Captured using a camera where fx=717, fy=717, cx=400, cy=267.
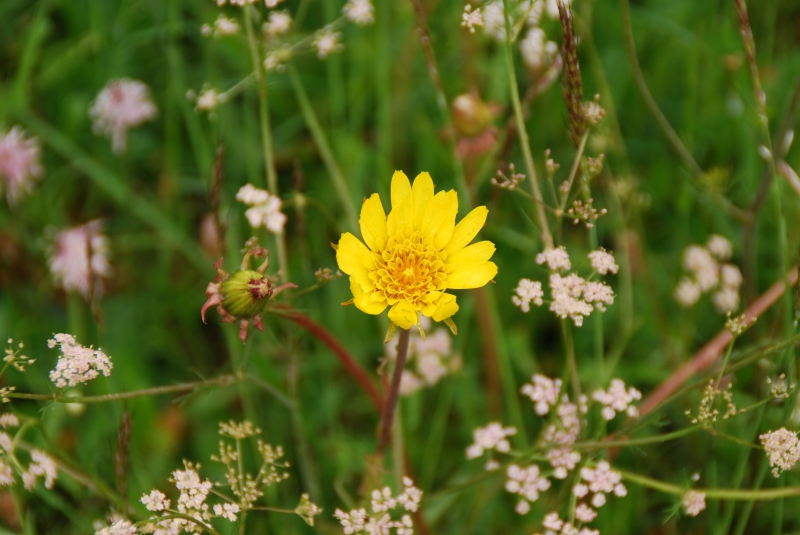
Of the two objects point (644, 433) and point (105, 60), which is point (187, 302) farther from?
point (644, 433)

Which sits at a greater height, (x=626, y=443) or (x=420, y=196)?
(x=420, y=196)

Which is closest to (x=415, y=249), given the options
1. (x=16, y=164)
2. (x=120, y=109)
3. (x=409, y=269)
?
(x=409, y=269)

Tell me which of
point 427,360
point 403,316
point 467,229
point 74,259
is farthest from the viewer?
point 74,259

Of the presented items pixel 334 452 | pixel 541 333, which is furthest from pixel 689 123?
pixel 334 452

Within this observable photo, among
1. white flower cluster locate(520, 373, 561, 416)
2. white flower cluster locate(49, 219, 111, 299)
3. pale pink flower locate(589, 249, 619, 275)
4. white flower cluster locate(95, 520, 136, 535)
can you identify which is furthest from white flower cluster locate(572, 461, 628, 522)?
white flower cluster locate(49, 219, 111, 299)

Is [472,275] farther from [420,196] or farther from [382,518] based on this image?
[382,518]

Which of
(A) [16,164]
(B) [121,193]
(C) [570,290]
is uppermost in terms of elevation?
(A) [16,164]

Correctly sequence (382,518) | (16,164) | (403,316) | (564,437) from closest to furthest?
(403,316)
(382,518)
(564,437)
(16,164)
